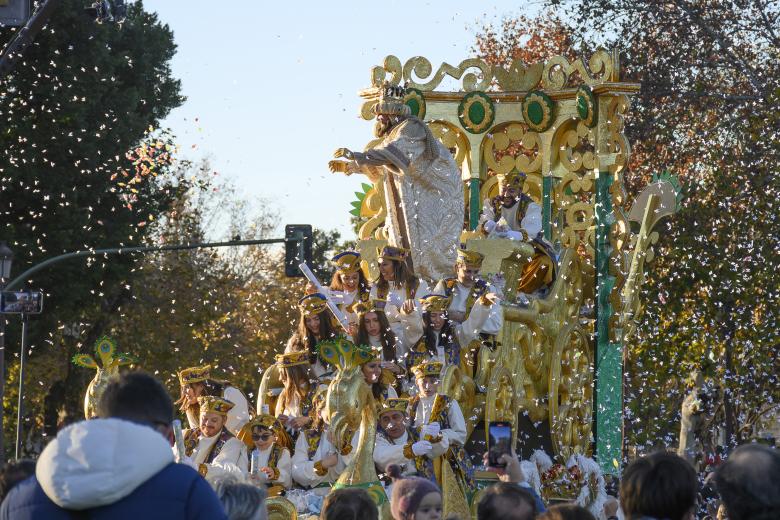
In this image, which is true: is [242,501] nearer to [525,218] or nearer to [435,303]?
[435,303]

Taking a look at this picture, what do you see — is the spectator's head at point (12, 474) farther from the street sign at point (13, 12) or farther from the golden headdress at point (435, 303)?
the golden headdress at point (435, 303)

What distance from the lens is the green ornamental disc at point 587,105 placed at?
15.9 meters

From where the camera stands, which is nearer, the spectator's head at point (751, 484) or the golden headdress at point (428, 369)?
the spectator's head at point (751, 484)

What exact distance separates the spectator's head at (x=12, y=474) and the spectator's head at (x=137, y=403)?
75cm

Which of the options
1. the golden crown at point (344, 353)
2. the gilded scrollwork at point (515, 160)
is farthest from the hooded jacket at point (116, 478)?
the gilded scrollwork at point (515, 160)

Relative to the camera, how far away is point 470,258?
13242mm

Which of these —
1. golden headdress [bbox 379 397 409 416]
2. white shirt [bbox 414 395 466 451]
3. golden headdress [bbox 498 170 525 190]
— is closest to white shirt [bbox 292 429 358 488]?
golden headdress [bbox 379 397 409 416]

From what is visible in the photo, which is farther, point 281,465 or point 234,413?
point 234,413

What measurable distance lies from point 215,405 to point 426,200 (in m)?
4.31

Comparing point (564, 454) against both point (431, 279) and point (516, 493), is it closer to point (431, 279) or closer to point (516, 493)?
point (431, 279)

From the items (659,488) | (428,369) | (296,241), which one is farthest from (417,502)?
(296,241)

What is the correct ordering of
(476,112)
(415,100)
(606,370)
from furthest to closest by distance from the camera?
(476,112)
(415,100)
(606,370)

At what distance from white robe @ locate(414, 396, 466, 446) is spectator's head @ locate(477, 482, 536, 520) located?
530cm

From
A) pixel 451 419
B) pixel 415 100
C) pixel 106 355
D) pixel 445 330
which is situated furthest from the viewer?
pixel 415 100
